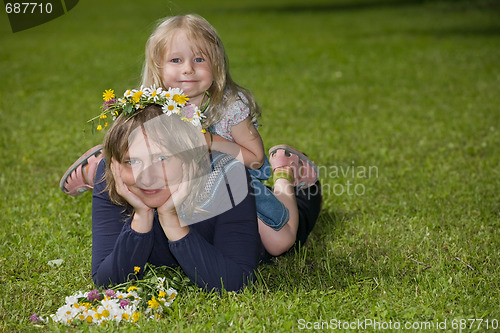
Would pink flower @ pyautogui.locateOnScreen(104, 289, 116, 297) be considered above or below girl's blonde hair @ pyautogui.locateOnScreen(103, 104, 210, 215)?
below

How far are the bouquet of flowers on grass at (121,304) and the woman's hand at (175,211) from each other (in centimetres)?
27

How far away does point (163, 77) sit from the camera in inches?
171

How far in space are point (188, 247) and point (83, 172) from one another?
135 cm

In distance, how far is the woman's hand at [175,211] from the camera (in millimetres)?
3268

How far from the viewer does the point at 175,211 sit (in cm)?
329

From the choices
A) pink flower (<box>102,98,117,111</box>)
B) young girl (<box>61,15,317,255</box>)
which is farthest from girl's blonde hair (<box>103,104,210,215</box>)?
young girl (<box>61,15,317,255</box>)

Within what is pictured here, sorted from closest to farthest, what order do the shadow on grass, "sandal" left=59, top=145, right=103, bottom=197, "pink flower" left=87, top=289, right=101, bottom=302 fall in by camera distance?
"pink flower" left=87, top=289, right=101, bottom=302, the shadow on grass, "sandal" left=59, top=145, right=103, bottom=197

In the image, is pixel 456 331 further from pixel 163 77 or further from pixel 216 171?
pixel 163 77

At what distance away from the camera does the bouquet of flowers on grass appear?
10.6ft

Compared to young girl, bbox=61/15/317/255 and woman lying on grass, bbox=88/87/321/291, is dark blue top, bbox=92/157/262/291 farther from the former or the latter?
young girl, bbox=61/15/317/255

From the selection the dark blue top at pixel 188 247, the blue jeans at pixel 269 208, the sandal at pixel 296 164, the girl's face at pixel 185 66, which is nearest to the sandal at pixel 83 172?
the dark blue top at pixel 188 247

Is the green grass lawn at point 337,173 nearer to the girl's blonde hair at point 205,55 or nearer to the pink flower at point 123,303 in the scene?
the pink flower at point 123,303

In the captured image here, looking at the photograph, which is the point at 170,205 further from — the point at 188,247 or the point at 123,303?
the point at 123,303

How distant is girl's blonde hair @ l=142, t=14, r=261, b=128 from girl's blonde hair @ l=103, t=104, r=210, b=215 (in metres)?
0.82
